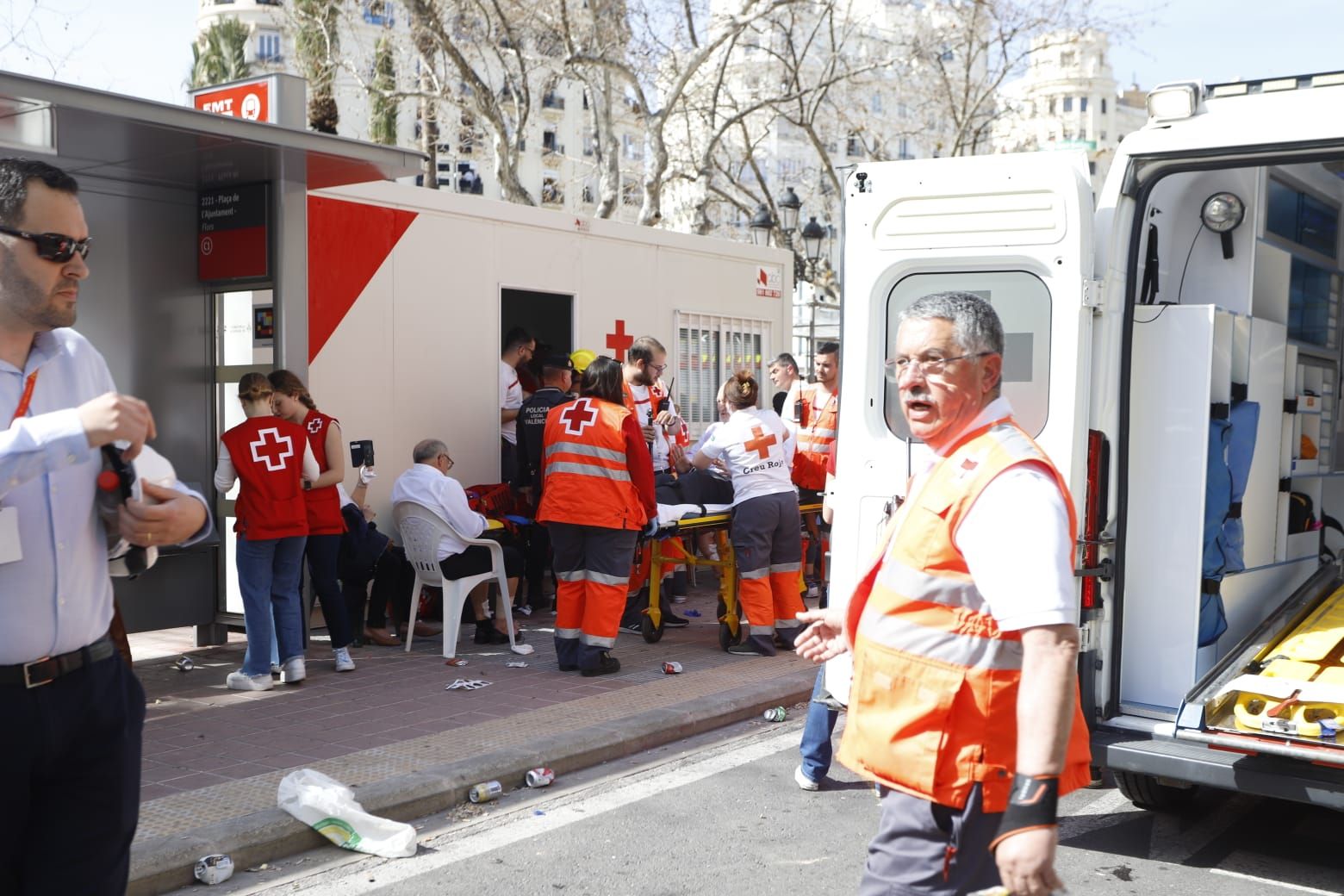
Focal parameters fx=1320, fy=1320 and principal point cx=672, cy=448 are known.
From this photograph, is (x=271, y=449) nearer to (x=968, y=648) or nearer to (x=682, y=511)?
(x=682, y=511)

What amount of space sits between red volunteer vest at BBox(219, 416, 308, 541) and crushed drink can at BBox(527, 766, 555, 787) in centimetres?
217

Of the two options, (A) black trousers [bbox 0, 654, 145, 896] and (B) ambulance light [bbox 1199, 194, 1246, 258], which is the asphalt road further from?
(B) ambulance light [bbox 1199, 194, 1246, 258]

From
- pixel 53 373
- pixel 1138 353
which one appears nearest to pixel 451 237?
pixel 1138 353

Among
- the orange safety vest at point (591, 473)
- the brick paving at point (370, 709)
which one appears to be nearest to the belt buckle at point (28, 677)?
the brick paving at point (370, 709)

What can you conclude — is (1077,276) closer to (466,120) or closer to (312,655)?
(312,655)

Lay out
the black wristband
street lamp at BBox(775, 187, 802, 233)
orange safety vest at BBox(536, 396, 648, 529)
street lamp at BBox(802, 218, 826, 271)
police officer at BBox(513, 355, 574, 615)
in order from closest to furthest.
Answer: the black wristband < orange safety vest at BBox(536, 396, 648, 529) < police officer at BBox(513, 355, 574, 615) < street lamp at BBox(802, 218, 826, 271) < street lamp at BBox(775, 187, 802, 233)

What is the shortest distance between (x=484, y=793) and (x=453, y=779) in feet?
0.45

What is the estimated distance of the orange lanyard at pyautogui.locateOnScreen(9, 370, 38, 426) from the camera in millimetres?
2336

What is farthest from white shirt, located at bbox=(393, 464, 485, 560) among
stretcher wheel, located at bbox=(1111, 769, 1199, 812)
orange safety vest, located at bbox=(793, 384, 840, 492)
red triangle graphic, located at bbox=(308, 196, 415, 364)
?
stretcher wheel, located at bbox=(1111, 769, 1199, 812)

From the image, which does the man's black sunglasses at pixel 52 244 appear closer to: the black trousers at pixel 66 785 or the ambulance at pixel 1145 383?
the black trousers at pixel 66 785

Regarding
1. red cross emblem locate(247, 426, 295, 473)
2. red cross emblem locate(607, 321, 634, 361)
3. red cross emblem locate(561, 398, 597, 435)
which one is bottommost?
red cross emblem locate(247, 426, 295, 473)

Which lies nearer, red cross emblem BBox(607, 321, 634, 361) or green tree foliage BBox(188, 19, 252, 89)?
red cross emblem BBox(607, 321, 634, 361)

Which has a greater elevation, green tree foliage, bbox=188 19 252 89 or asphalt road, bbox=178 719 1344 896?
green tree foliage, bbox=188 19 252 89

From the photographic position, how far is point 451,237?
9.30 metres
